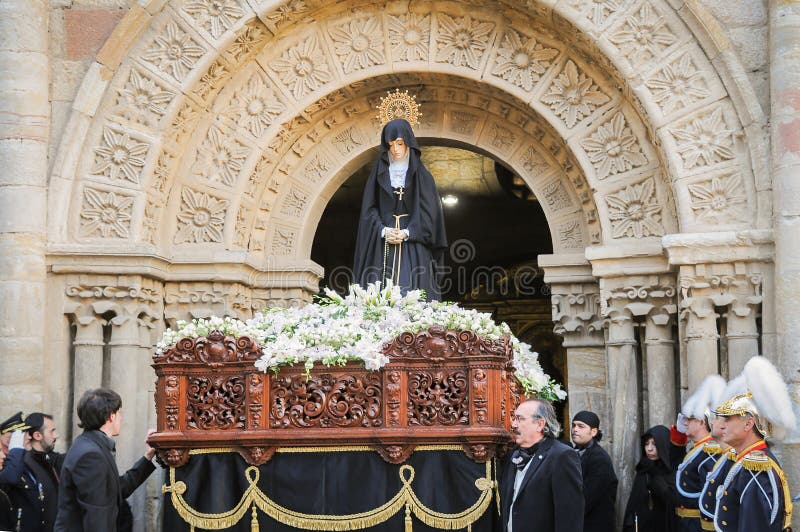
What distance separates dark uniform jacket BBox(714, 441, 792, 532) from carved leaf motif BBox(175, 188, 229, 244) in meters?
6.09

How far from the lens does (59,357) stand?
1066cm

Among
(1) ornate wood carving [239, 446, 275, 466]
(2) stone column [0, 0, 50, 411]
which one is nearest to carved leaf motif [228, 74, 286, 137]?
(2) stone column [0, 0, 50, 411]

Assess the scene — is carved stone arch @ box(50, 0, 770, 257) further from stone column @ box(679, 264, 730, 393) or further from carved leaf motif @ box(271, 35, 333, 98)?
stone column @ box(679, 264, 730, 393)

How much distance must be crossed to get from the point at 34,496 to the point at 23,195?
329cm

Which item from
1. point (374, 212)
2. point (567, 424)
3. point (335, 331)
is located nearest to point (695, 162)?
point (374, 212)

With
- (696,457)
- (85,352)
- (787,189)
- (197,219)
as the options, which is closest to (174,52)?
(197,219)

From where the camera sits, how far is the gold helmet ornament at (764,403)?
648 centimetres

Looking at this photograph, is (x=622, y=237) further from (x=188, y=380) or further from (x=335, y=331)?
(x=188, y=380)

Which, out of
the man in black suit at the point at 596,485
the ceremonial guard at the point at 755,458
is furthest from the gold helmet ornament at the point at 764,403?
the man in black suit at the point at 596,485

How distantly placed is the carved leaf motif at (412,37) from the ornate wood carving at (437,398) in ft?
15.2

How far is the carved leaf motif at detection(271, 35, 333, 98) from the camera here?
37.5 feet

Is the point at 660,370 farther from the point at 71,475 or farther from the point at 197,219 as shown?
the point at 71,475

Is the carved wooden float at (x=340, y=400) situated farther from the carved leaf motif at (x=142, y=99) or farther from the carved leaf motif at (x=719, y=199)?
the carved leaf motif at (x=142, y=99)

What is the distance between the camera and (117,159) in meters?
10.8
